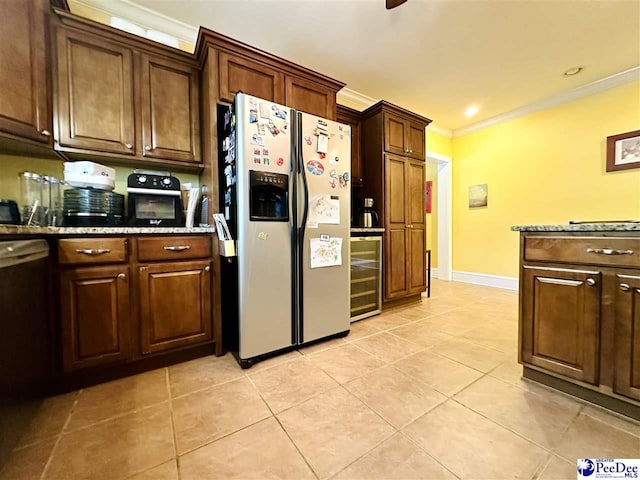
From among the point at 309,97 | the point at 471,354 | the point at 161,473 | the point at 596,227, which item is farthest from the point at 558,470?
the point at 309,97

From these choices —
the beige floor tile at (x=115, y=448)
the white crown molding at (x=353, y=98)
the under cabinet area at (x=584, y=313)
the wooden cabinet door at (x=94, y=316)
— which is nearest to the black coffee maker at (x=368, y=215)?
the white crown molding at (x=353, y=98)

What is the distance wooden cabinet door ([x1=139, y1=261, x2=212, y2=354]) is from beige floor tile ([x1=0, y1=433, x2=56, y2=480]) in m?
0.57

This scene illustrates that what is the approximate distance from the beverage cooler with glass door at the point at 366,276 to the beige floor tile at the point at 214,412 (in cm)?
138

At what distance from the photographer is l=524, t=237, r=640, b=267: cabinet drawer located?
3.69ft

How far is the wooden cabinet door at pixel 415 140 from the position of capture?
10.0 feet

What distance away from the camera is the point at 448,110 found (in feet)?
12.5

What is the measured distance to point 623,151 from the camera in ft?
9.39

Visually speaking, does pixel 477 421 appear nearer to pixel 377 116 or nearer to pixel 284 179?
pixel 284 179

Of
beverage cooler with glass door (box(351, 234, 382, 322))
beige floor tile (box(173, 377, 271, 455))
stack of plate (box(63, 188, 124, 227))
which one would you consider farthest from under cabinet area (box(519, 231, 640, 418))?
stack of plate (box(63, 188, 124, 227))

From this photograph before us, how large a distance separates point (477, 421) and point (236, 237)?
1.63 metres

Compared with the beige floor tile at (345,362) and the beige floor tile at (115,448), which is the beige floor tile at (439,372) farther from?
the beige floor tile at (115,448)

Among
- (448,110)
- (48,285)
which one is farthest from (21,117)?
(448,110)

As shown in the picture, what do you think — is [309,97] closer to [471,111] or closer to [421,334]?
[421,334]

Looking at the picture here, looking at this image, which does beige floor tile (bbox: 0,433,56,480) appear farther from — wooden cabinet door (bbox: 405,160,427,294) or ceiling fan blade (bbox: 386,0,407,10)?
wooden cabinet door (bbox: 405,160,427,294)
